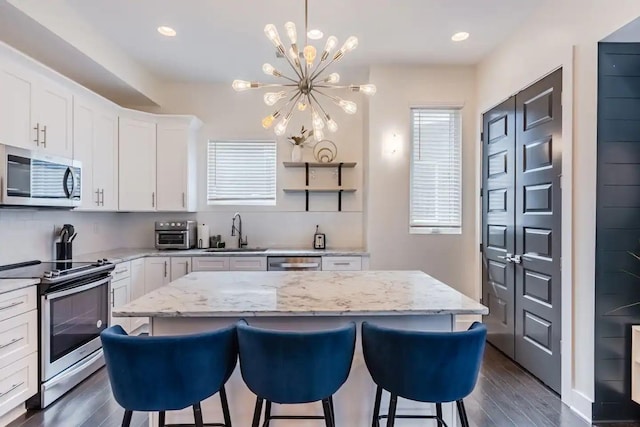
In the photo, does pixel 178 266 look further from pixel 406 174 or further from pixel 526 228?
pixel 526 228

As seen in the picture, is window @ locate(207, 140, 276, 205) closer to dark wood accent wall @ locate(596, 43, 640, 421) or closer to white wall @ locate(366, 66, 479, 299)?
white wall @ locate(366, 66, 479, 299)

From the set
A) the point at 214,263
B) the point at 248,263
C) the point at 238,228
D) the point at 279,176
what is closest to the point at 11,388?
the point at 214,263

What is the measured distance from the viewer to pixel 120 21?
10.8ft

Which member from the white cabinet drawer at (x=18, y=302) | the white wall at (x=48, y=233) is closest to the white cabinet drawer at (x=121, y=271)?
the white wall at (x=48, y=233)

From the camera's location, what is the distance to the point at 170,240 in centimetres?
457

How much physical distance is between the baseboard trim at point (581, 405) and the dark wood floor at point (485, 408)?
37mm

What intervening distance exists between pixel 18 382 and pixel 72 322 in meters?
0.52

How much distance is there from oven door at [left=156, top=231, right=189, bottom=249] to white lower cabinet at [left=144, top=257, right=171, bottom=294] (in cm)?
35

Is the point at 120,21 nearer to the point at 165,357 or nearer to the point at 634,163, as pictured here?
the point at 165,357

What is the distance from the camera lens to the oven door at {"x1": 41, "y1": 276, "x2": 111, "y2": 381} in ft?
8.61

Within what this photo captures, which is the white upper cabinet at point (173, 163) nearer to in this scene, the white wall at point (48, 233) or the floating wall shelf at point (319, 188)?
the white wall at point (48, 233)

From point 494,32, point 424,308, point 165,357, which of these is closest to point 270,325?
point 165,357

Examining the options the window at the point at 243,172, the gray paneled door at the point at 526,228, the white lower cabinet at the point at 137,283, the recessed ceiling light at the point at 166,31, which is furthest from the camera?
the window at the point at 243,172

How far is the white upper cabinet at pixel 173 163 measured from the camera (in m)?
4.51
